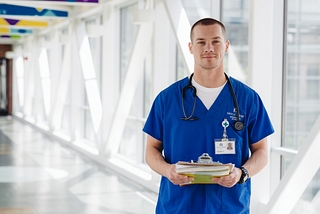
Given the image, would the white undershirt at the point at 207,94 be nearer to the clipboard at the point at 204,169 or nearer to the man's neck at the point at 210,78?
the man's neck at the point at 210,78

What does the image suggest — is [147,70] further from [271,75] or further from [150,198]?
[271,75]

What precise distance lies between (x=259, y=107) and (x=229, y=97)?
0.16m

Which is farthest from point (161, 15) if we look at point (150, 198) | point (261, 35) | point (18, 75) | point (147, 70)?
point (18, 75)

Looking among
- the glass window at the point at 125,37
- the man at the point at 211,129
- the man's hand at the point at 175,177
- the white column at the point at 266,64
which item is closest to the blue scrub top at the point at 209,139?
the man at the point at 211,129

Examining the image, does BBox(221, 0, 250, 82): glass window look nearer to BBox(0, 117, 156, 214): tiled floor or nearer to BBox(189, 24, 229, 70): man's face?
BBox(0, 117, 156, 214): tiled floor

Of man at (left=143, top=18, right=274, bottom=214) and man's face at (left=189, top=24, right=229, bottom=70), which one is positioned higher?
man's face at (left=189, top=24, right=229, bottom=70)

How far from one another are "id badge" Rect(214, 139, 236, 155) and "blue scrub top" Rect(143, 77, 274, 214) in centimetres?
2

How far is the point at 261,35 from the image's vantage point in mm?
6258

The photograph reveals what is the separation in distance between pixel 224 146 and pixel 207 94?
0.89 feet

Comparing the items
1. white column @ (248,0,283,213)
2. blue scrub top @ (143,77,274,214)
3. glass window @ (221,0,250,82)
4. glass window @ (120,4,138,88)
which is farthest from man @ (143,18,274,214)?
glass window @ (120,4,138,88)

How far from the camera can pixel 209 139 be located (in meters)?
2.72

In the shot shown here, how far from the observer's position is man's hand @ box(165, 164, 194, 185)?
259cm

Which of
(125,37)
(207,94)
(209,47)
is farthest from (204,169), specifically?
(125,37)

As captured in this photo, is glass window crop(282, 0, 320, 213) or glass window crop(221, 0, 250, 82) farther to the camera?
glass window crop(221, 0, 250, 82)
